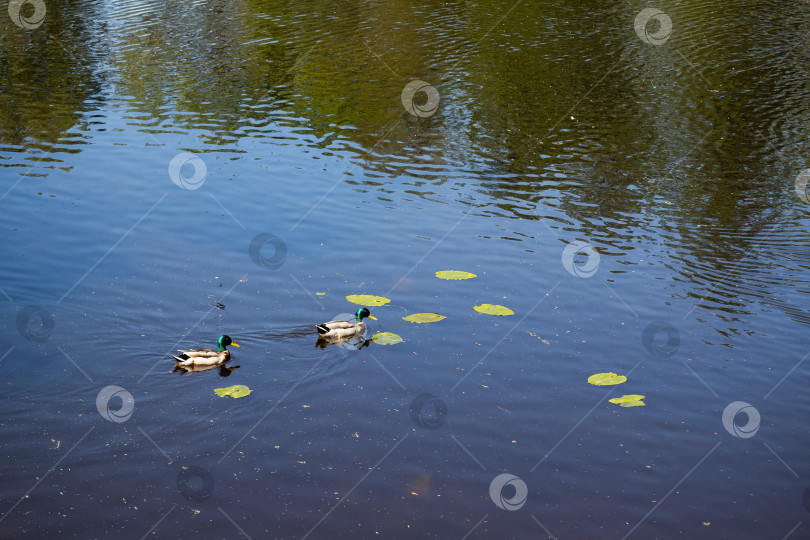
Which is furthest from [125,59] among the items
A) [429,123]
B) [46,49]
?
[429,123]

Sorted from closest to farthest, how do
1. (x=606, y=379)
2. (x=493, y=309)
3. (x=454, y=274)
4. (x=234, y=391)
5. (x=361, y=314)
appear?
(x=234, y=391) < (x=606, y=379) < (x=361, y=314) < (x=493, y=309) < (x=454, y=274)

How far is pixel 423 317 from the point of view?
13.0 m

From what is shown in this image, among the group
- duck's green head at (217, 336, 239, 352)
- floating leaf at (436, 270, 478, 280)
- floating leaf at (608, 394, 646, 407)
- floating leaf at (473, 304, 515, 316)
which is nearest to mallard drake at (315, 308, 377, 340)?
duck's green head at (217, 336, 239, 352)

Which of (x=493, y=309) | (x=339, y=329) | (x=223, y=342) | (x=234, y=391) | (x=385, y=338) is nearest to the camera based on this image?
(x=234, y=391)

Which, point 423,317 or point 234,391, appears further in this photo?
point 423,317

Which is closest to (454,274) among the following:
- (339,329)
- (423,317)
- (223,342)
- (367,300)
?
(423,317)

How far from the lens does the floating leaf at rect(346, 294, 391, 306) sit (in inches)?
523

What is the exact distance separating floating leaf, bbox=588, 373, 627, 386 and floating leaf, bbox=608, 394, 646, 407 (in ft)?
1.07

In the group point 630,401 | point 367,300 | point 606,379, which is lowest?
point 630,401

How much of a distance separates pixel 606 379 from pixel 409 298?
12.2 ft

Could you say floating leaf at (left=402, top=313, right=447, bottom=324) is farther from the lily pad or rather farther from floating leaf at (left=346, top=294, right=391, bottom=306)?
the lily pad

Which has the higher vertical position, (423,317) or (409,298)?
(409,298)

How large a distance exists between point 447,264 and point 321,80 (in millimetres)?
14549

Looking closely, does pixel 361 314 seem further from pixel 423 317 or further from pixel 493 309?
pixel 493 309
